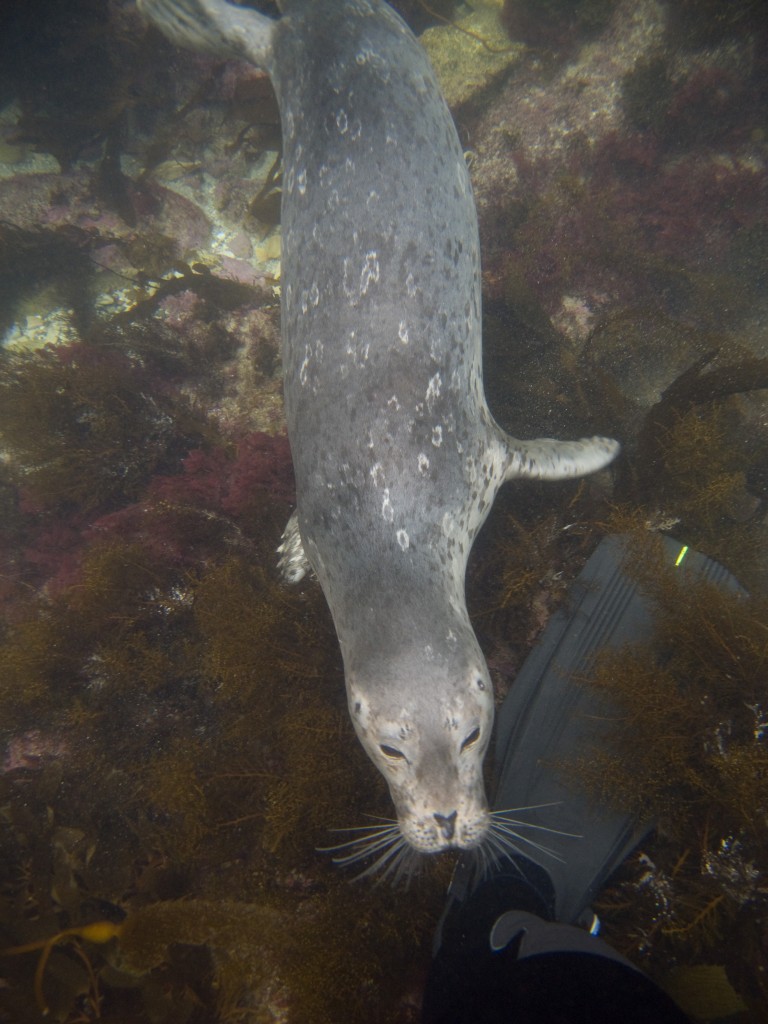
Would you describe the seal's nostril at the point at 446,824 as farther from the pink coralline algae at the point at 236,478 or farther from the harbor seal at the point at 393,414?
the pink coralline algae at the point at 236,478

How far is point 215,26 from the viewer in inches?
166

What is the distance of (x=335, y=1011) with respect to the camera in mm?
2109

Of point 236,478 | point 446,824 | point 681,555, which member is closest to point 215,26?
point 236,478

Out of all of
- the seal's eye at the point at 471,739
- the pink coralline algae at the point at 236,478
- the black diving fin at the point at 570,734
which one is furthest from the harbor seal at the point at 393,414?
the pink coralline algae at the point at 236,478

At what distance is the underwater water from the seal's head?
0.73 meters

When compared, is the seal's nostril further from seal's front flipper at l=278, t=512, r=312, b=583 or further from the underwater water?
seal's front flipper at l=278, t=512, r=312, b=583

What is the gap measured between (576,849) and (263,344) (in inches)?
161

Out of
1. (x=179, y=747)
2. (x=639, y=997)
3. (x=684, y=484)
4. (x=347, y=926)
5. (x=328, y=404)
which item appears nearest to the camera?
(x=639, y=997)

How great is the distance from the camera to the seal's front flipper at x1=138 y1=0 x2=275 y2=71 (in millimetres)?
3895

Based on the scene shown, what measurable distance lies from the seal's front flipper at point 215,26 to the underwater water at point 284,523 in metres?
1.00

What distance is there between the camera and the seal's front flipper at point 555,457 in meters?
2.88

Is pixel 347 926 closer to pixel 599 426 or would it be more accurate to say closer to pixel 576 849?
pixel 576 849

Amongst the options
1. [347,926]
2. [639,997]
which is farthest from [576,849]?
[347,926]

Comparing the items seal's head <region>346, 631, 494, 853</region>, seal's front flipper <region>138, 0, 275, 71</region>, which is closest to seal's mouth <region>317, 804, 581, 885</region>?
seal's head <region>346, 631, 494, 853</region>
